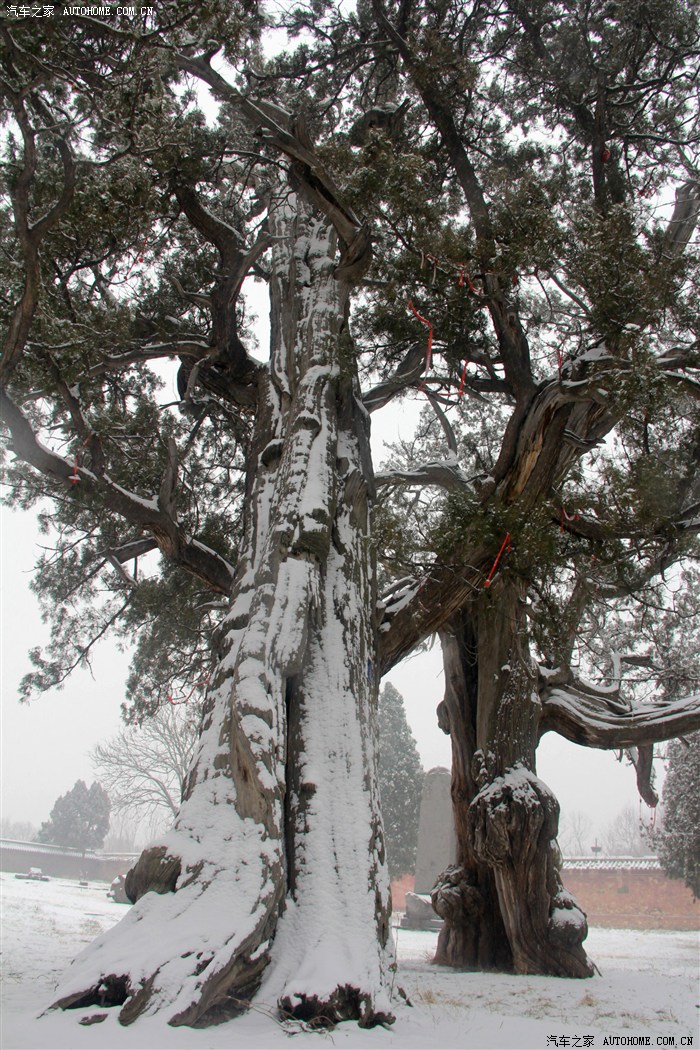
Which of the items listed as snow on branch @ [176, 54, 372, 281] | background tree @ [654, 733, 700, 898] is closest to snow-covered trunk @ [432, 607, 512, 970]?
snow on branch @ [176, 54, 372, 281]

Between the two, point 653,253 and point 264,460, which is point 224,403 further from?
point 653,253

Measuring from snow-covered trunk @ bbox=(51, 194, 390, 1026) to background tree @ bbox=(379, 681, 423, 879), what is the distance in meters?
18.1

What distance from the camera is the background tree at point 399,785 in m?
23.1

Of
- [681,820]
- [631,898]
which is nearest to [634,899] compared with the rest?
[631,898]

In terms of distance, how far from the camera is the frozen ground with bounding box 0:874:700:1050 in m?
2.25

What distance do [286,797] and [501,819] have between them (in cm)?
280

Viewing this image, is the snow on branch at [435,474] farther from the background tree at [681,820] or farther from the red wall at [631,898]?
the red wall at [631,898]

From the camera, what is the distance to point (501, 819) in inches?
221

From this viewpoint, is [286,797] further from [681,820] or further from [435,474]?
[681,820]

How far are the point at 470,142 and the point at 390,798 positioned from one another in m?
21.6

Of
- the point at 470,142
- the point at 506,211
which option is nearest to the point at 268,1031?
the point at 506,211

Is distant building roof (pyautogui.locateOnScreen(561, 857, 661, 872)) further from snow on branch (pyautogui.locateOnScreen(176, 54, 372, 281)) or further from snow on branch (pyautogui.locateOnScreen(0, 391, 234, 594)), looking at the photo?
snow on branch (pyautogui.locateOnScreen(176, 54, 372, 281))

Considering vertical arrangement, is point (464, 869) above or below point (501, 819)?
below

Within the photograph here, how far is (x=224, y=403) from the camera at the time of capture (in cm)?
788
